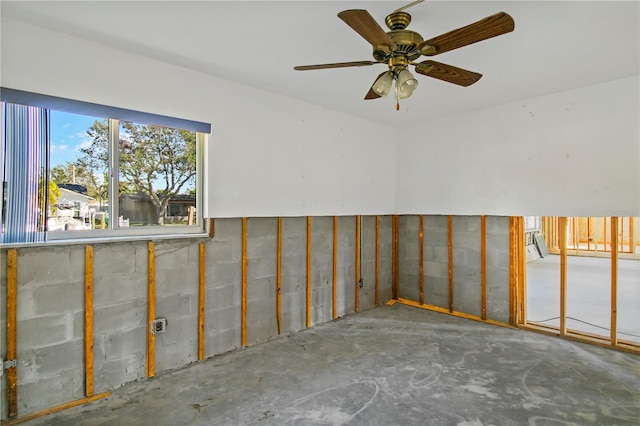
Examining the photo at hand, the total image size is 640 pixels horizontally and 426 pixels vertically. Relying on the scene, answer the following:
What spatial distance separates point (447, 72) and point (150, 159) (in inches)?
103

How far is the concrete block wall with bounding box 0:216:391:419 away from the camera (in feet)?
7.98

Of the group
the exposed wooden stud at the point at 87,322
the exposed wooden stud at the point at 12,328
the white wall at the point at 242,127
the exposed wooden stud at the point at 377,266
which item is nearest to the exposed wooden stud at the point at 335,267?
the white wall at the point at 242,127

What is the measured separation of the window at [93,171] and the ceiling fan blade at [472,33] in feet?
7.22

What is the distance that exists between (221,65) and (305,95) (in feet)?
3.56

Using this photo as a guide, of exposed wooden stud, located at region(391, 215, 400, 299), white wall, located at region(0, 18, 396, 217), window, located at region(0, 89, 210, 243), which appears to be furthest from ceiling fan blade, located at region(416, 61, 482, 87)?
exposed wooden stud, located at region(391, 215, 400, 299)

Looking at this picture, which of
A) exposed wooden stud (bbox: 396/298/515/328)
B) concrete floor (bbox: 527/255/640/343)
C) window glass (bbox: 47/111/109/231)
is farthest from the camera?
exposed wooden stud (bbox: 396/298/515/328)

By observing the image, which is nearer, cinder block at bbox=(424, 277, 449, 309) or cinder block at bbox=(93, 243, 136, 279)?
cinder block at bbox=(93, 243, 136, 279)

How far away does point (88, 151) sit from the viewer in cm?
277

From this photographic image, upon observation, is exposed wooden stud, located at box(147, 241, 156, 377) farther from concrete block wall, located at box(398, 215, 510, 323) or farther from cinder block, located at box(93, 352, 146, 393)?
concrete block wall, located at box(398, 215, 510, 323)

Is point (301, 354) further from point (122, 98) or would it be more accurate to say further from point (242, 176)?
point (122, 98)

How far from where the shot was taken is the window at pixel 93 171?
2396mm

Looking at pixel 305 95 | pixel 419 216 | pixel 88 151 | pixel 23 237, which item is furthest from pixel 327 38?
pixel 419 216

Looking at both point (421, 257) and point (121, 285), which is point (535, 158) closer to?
point (421, 257)

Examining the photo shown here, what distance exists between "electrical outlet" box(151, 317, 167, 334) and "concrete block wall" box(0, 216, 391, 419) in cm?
5
